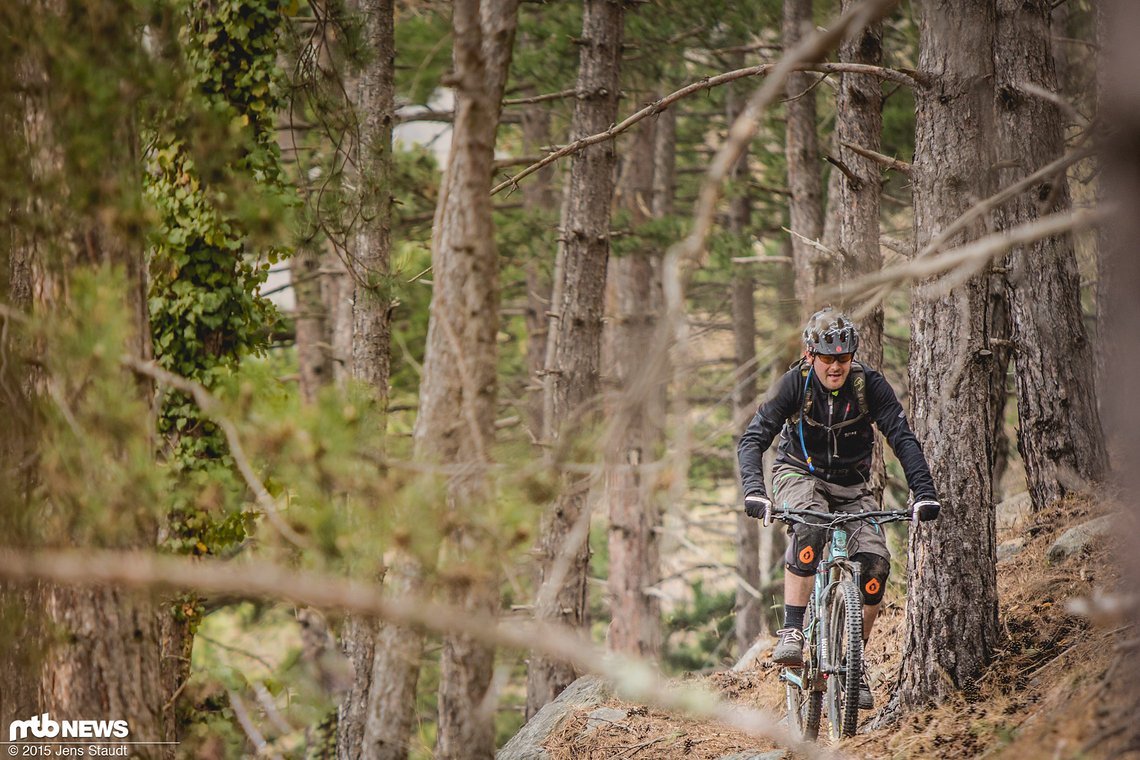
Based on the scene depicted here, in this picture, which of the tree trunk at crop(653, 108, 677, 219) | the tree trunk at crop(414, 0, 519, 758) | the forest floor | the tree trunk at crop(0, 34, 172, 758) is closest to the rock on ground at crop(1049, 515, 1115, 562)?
the forest floor

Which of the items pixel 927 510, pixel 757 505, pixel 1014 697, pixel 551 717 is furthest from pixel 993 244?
pixel 551 717

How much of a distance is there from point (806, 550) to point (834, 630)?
493 mm

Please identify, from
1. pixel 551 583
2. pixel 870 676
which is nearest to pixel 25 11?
pixel 551 583

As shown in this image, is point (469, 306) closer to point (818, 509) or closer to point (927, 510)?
point (818, 509)

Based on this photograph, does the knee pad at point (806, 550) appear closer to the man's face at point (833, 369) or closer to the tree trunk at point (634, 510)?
the man's face at point (833, 369)

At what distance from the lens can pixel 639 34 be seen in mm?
12734

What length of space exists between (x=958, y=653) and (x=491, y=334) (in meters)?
3.50

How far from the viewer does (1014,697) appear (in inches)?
204

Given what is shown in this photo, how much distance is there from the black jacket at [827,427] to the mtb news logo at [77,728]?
3496mm

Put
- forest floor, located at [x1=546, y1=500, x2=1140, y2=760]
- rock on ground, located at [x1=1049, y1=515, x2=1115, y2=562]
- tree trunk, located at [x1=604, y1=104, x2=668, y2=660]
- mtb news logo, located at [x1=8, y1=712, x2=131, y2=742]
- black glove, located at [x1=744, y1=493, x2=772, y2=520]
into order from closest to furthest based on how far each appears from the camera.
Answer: forest floor, located at [x1=546, y1=500, x2=1140, y2=760] → mtb news logo, located at [x1=8, y1=712, x2=131, y2=742] → black glove, located at [x1=744, y1=493, x2=772, y2=520] → rock on ground, located at [x1=1049, y1=515, x2=1115, y2=562] → tree trunk, located at [x1=604, y1=104, x2=668, y2=660]

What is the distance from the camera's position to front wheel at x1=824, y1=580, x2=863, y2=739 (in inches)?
208

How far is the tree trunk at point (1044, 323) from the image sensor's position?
848 cm

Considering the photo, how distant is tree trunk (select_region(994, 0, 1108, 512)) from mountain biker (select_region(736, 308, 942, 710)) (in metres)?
3.65

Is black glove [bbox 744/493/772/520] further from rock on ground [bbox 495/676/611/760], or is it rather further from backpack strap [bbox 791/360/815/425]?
rock on ground [bbox 495/676/611/760]
